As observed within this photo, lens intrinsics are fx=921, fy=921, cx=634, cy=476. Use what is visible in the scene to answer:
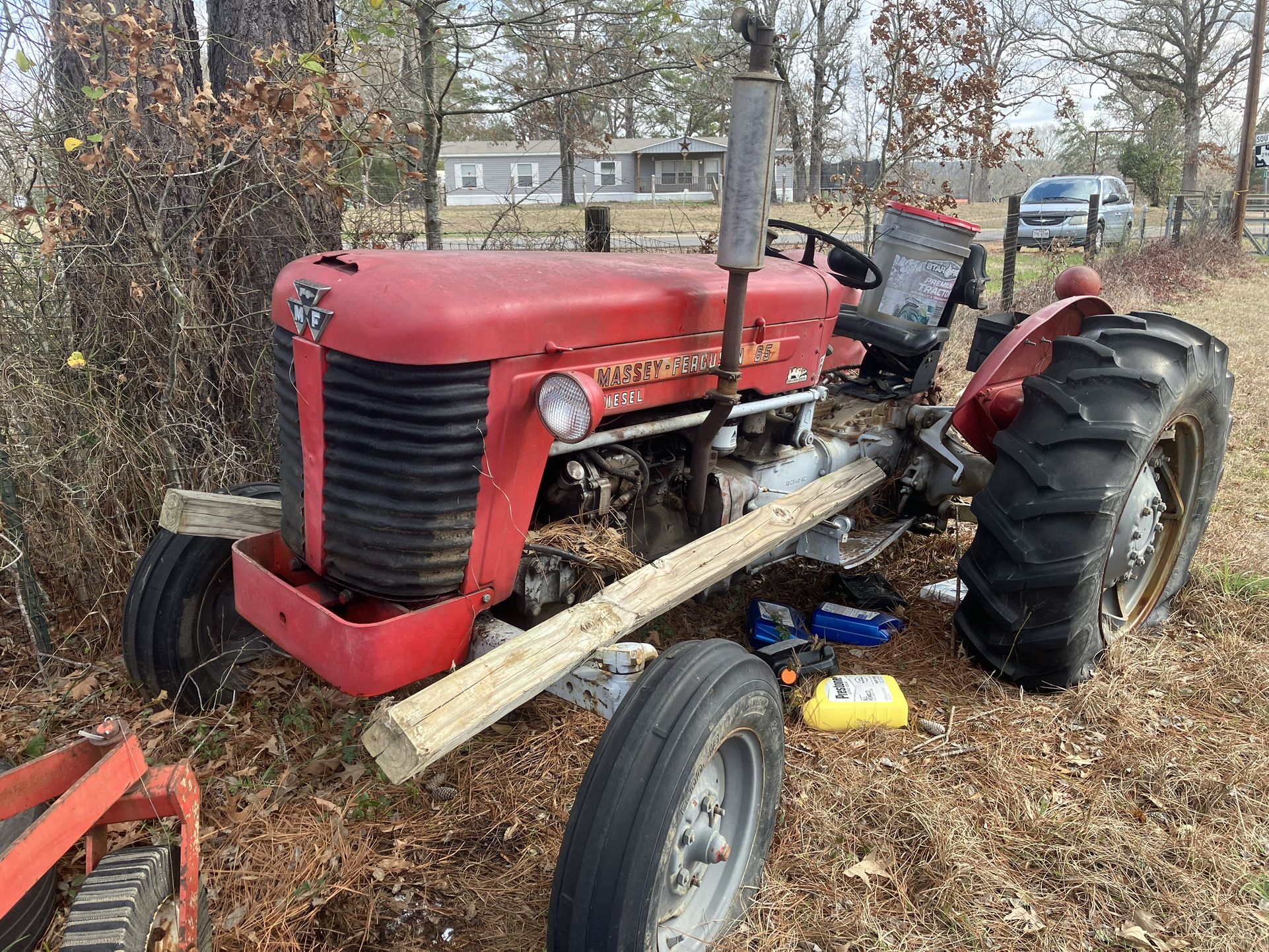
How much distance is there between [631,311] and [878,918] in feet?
5.33

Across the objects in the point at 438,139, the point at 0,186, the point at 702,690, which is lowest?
the point at 702,690

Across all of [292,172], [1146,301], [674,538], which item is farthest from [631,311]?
[1146,301]

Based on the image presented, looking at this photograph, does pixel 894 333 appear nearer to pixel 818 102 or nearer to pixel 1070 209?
pixel 818 102

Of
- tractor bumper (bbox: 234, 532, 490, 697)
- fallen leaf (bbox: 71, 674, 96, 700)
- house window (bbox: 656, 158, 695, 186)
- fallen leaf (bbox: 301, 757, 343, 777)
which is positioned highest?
house window (bbox: 656, 158, 695, 186)

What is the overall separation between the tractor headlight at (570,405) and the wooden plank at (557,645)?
41 cm

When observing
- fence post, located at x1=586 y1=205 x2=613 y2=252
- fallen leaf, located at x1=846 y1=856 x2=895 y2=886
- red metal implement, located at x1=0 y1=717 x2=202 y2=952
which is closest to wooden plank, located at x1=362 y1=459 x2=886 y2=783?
red metal implement, located at x1=0 y1=717 x2=202 y2=952

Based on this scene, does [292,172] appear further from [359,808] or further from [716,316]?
[359,808]

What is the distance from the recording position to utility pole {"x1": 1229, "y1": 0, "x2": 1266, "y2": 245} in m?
15.4

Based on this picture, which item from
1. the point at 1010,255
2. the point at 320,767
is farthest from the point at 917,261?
the point at 1010,255

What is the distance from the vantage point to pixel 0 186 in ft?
11.2

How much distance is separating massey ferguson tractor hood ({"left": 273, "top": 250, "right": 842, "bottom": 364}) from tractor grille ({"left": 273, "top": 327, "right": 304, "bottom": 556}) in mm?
72

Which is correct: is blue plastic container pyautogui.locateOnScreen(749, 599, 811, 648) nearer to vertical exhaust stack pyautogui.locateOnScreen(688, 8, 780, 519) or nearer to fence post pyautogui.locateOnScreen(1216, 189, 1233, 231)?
vertical exhaust stack pyautogui.locateOnScreen(688, 8, 780, 519)

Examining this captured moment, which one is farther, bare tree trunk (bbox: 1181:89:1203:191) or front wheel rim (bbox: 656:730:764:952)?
bare tree trunk (bbox: 1181:89:1203:191)

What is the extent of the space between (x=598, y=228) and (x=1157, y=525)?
349 centimetres
